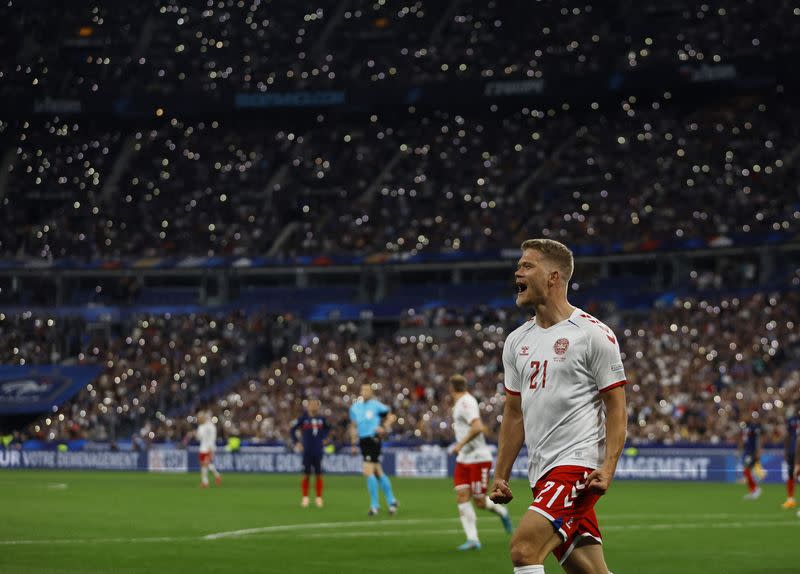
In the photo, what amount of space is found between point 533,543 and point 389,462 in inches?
1571

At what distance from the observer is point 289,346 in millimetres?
64875

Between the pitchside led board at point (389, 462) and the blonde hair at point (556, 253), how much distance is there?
111 ft

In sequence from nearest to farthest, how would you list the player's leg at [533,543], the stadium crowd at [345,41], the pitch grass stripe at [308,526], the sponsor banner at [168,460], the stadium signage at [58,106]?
1. the player's leg at [533,543]
2. the pitch grass stripe at [308,526]
3. the sponsor banner at [168,460]
4. the stadium crowd at [345,41]
5. the stadium signage at [58,106]

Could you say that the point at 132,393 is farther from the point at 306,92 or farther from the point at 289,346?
the point at 306,92

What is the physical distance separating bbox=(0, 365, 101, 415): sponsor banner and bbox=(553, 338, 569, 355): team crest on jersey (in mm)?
57557

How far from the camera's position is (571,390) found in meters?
8.40

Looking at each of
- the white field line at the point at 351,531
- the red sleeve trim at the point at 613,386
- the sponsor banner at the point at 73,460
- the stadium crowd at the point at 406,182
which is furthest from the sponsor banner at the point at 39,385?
the red sleeve trim at the point at 613,386

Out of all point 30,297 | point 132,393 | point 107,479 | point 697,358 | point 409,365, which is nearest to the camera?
point 107,479

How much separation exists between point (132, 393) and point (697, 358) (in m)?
26.7

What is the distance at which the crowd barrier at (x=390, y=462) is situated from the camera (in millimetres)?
41656

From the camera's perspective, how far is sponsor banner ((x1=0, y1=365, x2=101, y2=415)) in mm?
63594

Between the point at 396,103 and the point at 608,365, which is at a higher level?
the point at 396,103

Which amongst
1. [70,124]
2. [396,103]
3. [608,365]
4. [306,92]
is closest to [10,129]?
[70,124]

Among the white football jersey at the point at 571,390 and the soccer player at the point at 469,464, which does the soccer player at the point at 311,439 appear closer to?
the soccer player at the point at 469,464
